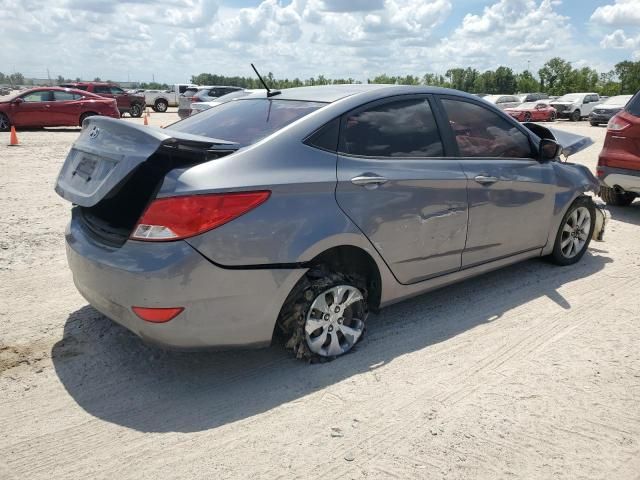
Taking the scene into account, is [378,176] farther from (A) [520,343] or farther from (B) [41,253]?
(B) [41,253]

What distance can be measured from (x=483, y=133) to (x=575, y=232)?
1.73 metres

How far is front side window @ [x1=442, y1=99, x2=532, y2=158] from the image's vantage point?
394cm

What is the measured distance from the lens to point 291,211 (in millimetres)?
2889

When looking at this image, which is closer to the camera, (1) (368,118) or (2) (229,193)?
(2) (229,193)

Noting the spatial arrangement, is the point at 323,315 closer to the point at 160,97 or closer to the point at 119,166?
the point at 119,166

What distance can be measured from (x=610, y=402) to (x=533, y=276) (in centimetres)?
204

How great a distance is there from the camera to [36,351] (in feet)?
11.1

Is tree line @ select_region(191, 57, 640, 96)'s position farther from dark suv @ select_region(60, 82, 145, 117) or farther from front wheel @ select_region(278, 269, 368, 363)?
front wheel @ select_region(278, 269, 368, 363)

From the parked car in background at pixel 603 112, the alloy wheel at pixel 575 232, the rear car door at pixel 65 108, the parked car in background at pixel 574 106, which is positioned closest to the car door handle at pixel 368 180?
the alloy wheel at pixel 575 232

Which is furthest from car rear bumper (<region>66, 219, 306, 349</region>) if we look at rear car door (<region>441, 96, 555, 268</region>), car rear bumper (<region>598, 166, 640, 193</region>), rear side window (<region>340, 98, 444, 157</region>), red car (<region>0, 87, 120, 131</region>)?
red car (<region>0, 87, 120, 131</region>)

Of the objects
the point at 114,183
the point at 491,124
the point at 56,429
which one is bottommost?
the point at 56,429

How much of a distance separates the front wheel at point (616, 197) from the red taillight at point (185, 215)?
22.7 feet

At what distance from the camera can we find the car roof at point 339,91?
3.55 metres

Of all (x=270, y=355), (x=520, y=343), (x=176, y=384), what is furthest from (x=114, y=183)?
(x=520, y=343)
